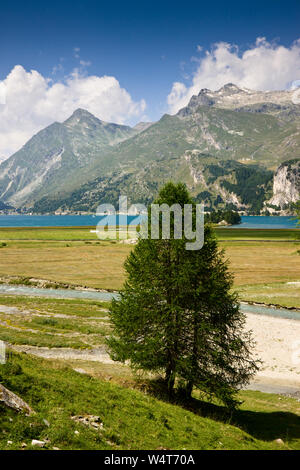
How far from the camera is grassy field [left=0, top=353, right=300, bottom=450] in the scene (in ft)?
41.3

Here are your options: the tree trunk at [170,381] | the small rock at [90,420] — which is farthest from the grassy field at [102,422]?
the tree trunk at [170,381]

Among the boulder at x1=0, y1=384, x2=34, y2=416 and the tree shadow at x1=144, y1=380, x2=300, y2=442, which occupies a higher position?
the boulder at x1=0, y1=384, x2=34, y2=416

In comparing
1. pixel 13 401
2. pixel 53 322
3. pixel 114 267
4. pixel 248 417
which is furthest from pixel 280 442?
pixel 114 267

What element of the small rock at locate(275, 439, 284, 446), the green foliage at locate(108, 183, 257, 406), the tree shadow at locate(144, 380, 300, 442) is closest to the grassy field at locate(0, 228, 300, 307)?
the tree shadow at locate(144, 380, 300, 442)

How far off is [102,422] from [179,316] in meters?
10.7

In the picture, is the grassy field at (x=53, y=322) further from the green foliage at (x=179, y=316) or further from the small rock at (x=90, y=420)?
the small rock at (x=90, y=420)

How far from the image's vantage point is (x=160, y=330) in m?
24.4

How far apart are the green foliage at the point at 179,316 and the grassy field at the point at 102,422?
266 centimetres

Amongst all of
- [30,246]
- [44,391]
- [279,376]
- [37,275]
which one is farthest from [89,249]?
[44,391]

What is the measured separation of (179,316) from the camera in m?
24.2

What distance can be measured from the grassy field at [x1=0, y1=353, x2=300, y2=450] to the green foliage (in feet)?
8.74

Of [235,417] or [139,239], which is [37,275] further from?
[235,417]

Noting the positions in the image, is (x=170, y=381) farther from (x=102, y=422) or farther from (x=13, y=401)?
(x=13, y=401)

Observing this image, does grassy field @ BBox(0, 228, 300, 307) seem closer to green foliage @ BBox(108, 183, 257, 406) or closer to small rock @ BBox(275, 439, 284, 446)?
green foliage @ BBox(108, 183, 257, 406)
